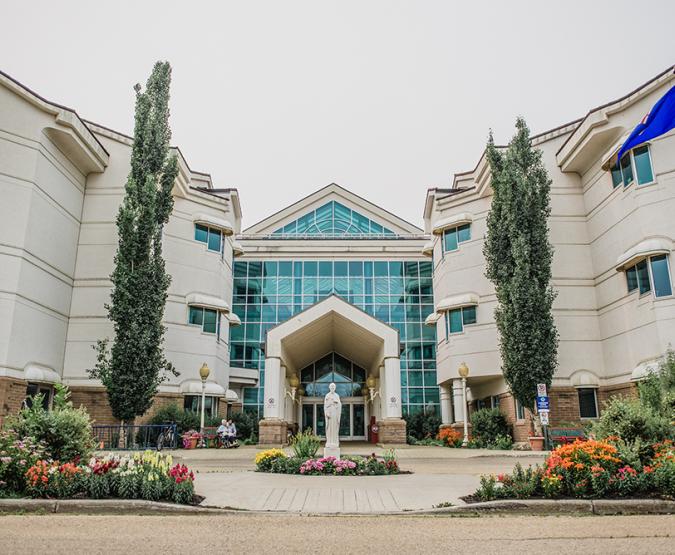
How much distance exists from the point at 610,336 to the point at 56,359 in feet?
74.3

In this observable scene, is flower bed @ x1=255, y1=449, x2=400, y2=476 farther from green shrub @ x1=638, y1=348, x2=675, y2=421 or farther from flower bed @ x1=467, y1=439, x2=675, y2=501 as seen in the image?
green shrub @ x1=638, y1=348, x2=675, y2=421

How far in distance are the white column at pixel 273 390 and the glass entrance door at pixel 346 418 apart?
1145 centimetres

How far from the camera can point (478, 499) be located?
28.9 feet

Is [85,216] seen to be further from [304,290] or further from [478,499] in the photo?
[478,499]

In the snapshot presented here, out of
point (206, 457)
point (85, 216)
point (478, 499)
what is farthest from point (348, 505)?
point (85, 216)

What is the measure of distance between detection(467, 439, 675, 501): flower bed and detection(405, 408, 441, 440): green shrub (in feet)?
69.7

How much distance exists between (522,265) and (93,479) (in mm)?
Result: 16957

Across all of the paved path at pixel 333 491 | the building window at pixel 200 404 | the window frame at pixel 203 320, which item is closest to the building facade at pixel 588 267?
the window frame at pixel 203 320

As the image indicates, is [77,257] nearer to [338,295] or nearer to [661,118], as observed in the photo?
[338,295]

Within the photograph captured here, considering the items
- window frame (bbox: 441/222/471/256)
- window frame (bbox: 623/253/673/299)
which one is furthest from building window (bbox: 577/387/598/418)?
window frame (bbox: 441/222/471/256)

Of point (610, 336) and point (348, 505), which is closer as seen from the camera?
point (348, 505)

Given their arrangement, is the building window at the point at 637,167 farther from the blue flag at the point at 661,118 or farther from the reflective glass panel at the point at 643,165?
the blue flag at the point at 661,118

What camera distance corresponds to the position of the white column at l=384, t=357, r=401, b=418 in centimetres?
2261

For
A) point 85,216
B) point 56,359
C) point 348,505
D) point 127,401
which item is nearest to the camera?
point 348,505
